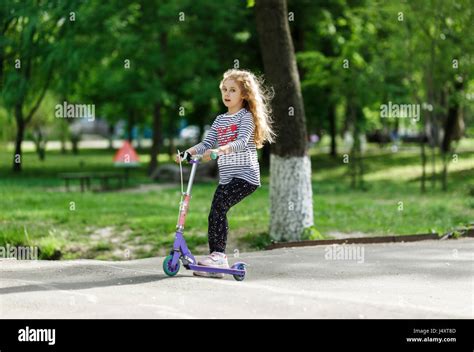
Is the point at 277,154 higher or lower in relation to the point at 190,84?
lower

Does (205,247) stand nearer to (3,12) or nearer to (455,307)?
(455,307)

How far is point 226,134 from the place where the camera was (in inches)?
323

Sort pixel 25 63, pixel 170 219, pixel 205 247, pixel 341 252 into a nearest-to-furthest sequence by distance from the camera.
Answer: pixel 341 252 → pixel 205 247 → pixel 170 219 → pixel 25 63

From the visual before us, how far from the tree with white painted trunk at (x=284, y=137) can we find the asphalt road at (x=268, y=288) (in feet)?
4.90

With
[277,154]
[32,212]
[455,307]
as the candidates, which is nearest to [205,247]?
[277,154]

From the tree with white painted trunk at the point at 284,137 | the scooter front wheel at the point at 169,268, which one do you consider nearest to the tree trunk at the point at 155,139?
the tree with white painted trunk at the point at 284,137

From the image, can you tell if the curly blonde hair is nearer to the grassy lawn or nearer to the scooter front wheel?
the scooter front wheel

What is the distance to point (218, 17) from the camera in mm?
29188

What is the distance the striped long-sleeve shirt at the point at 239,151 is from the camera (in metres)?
8.03

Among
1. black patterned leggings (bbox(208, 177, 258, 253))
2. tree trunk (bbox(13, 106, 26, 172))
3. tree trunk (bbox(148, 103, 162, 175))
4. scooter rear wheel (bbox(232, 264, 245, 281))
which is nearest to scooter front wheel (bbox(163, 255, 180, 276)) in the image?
black patterned leggings (bbox(208, 177, 258, 253))

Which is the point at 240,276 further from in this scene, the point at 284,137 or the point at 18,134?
the point at 18,134

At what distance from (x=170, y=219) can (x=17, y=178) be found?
51.1ft

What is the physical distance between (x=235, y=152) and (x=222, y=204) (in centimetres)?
A: 49

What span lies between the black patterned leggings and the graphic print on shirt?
1.24 ft
